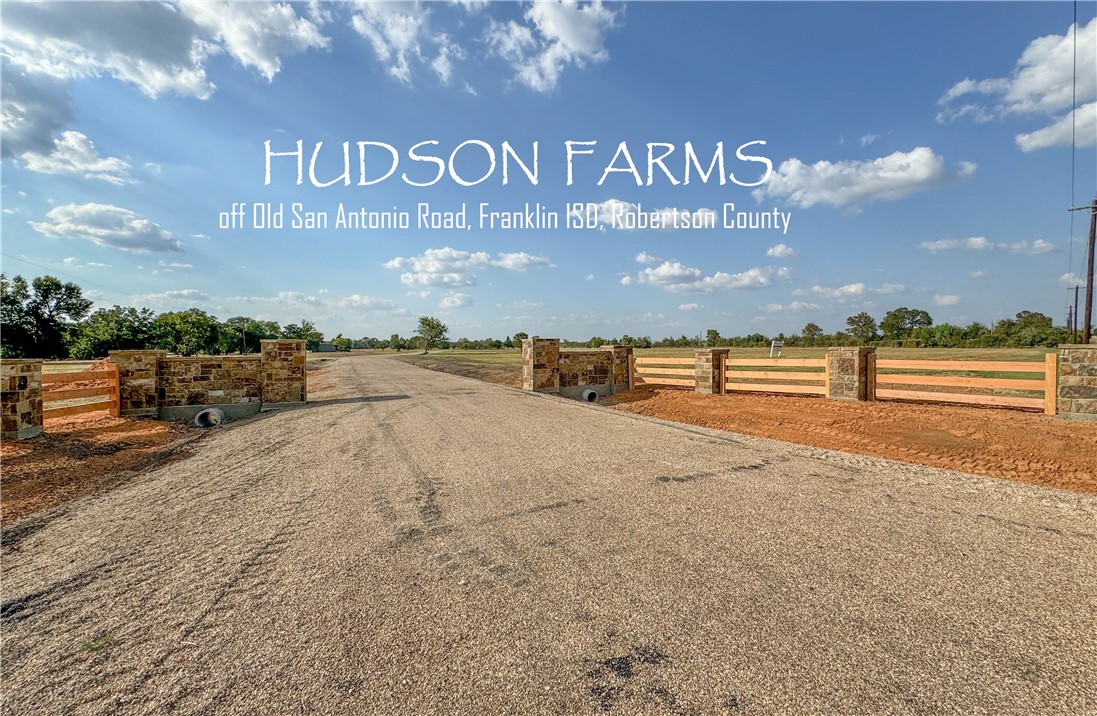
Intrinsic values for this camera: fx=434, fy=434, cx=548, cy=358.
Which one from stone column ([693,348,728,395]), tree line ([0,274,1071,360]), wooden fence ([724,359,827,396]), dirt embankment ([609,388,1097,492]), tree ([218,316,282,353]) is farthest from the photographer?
tree ([218,316,282,353])

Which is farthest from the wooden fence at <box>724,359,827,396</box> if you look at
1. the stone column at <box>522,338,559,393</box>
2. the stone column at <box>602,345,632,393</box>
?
the stone column at <box>522,338,559,393</box>

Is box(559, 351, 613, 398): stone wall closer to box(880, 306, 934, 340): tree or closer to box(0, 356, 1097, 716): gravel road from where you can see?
box(0, 356, 1097, 716): gravel road

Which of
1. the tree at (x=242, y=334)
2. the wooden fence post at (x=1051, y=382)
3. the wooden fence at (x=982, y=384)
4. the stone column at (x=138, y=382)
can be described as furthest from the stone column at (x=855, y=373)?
the tree at (x=242, y=334)

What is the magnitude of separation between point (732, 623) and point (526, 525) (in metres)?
1.83

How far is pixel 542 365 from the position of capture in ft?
46.5

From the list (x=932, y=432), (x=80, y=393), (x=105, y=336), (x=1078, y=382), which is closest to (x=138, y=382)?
(x=80, y=393)

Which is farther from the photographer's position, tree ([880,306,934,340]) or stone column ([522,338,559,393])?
tree ([880,306,934,340])

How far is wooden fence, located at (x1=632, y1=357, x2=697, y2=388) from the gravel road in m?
8.75

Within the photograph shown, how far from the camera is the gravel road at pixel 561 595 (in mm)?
2020

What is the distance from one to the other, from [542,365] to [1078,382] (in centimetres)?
1156

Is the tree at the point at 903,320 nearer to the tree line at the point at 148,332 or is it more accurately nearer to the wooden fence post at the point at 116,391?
the tree line at the point at 148,332

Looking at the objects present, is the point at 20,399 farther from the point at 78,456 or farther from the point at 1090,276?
the point at 1090,276

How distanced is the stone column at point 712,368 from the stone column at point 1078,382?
661 cm

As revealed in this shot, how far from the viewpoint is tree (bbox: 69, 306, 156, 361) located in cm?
4488
